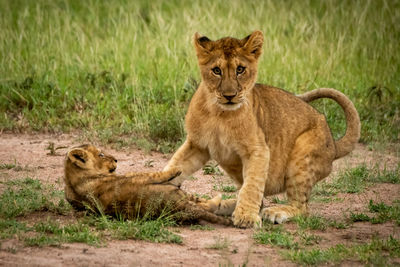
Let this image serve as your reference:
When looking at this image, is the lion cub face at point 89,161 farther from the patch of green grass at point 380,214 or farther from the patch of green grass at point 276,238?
the patch of green grass at point 380,214

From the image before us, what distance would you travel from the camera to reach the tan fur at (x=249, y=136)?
204 inches

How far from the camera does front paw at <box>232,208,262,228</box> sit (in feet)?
16.4

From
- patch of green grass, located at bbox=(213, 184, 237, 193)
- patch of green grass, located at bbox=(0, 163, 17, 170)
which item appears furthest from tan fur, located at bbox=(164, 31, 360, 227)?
patch of green grass, located at bbox=(0, 163, 17, 170)

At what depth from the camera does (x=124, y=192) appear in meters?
4.69

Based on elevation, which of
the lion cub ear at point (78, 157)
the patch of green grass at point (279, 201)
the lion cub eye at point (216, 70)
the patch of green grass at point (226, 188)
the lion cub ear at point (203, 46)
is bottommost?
the patch of green grass at point (279, 201)

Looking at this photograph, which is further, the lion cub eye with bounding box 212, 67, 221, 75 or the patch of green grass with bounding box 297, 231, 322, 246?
the lion cub eye with bounding box 212, 67, 221, 75

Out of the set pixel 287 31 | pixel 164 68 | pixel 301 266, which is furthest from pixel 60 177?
pixel 287 31

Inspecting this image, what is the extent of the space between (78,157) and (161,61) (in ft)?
15.4

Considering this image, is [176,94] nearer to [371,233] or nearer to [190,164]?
[190,164]

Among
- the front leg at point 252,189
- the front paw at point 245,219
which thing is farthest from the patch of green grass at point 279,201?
the front paw at point 245,219

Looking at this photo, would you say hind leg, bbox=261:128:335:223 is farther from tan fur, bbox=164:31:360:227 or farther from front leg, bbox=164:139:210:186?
front leg, bbox=164:139:210:186

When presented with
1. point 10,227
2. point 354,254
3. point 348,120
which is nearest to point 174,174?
point 10,227

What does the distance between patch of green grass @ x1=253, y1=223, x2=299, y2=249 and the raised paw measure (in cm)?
36

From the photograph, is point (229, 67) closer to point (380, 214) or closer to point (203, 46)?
point (203, 46)
